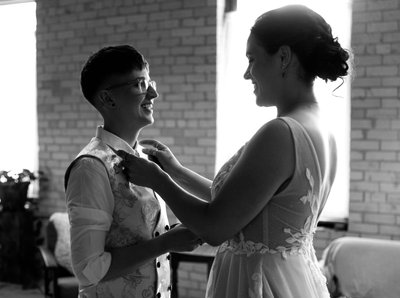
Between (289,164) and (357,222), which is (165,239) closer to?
(289,164)

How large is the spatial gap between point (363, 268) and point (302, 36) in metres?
2.71

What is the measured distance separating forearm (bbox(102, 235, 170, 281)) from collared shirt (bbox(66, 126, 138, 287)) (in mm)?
23

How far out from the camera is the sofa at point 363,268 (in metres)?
3.56

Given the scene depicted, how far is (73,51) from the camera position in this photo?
531 cm

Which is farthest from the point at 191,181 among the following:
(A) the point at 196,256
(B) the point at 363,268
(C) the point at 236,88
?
(C) the point at 236,88

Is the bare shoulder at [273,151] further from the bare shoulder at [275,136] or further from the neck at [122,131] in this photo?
the neck at [122,131]

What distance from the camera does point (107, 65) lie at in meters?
1.65

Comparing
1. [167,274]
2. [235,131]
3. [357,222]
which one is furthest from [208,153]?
[167,274]

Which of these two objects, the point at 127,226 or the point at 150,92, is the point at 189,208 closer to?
the point at 127,226

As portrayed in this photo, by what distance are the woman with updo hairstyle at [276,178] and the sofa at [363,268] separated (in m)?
2.31

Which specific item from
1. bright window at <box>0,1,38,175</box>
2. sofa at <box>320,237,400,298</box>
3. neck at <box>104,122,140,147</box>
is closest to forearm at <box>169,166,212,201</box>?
neck at <box>104,122,140,147</box>

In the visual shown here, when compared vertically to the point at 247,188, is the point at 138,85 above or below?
above

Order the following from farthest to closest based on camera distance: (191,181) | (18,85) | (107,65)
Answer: (18,85) → (191,181) → (107,65)

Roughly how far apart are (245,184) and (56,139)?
445 cm
